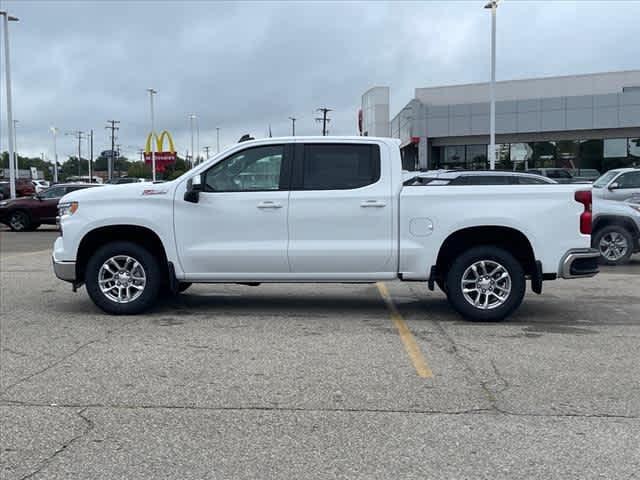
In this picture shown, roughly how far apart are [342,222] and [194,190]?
1.72 m

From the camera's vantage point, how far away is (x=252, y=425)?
15.9 ft

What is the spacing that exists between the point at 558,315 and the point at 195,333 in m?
4.36

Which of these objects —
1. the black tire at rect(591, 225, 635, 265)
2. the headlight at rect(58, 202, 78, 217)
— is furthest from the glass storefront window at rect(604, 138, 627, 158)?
the headlight at rect(58, 202, 78, 217)

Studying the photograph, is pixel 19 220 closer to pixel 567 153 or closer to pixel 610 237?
pixel 610 237

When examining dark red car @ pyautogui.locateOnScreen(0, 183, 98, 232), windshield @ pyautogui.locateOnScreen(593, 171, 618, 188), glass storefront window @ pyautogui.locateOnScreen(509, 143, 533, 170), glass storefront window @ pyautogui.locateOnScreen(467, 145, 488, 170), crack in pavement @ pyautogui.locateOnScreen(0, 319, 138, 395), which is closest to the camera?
crack in pavement @ pyautogui.locateOnScreen(0, 319, 138, 395)

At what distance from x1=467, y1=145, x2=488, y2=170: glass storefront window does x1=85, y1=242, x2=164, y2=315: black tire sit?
129 feet

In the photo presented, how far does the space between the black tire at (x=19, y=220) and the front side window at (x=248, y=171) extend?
59.6 feet

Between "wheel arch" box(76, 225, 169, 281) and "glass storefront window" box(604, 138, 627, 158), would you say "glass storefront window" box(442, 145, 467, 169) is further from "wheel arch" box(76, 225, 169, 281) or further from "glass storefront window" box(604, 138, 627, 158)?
"wheel arch" box(76, 225, 169, 281)

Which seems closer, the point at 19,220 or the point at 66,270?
the point at 66,270

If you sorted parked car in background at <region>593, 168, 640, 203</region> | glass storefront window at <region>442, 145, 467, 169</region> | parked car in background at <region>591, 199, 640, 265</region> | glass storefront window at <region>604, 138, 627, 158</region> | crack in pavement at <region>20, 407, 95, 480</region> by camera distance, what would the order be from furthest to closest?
1. glass storefront window at <region>442, 145, 467, 169</region>
2. glass storefront window at <region>604, 138, 627, 158</region>
3. parked car in background at <region>593, 168, 640, 203</region>
4. parked car in background at <region>591, 199, 640, 265</region>
5. crack in pavement at <region>20, 407, 95, 480</region>

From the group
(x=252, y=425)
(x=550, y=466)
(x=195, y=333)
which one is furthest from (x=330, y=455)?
(x=195, y=333)

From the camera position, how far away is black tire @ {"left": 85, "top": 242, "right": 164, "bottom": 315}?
8445 millimetres

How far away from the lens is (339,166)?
834 cm

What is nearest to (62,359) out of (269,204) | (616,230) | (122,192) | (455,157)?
(122,192)
